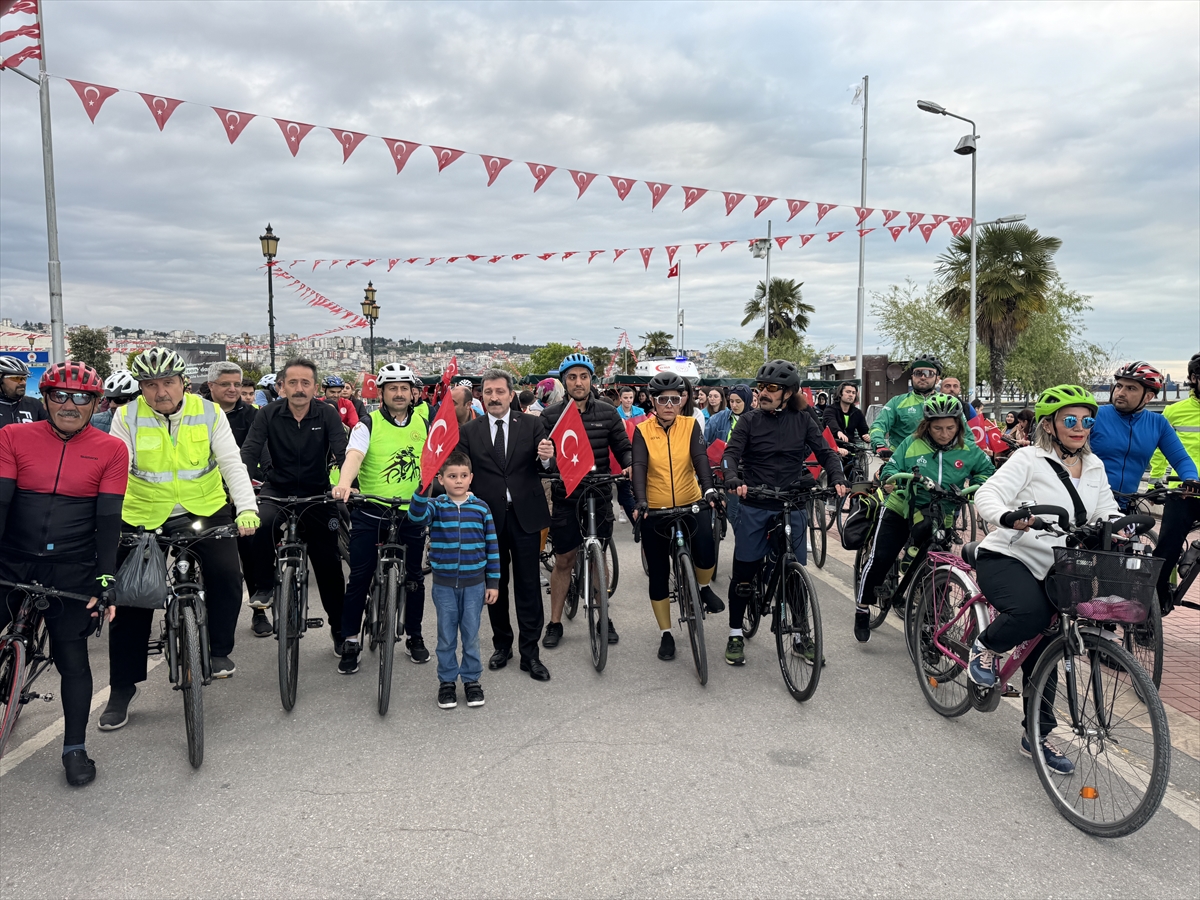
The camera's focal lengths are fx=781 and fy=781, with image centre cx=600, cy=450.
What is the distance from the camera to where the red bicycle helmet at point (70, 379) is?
12.0ft

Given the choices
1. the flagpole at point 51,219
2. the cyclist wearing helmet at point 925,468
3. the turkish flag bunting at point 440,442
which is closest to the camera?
the turkish flag bunting at point 440,442

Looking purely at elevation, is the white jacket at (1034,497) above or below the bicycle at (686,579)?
above

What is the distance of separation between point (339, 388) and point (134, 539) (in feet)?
20.4

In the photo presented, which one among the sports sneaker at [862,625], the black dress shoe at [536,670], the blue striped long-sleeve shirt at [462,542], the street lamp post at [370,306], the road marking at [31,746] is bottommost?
the road marking at [31,746]

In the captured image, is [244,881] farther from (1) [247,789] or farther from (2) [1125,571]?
(2) [1125,571]

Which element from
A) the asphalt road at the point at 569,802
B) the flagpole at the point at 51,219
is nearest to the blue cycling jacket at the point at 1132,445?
the asphalt road at the point at 569,802

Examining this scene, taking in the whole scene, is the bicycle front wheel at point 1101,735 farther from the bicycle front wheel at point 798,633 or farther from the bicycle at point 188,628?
the bicycle at point 188,628

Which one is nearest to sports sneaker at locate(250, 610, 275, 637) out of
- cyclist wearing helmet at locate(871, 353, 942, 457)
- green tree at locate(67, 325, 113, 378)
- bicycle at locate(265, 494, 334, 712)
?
bicycle at locate(265, 494, 334, 712)

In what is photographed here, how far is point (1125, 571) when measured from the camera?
127 inches

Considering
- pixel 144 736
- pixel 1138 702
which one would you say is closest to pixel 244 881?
pixel 144 736

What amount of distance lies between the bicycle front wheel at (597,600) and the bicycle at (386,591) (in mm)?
1290

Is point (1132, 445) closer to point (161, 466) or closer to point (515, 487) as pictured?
point (515, 487)

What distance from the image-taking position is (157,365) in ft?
15.0

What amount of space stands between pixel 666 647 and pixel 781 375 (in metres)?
2.12
